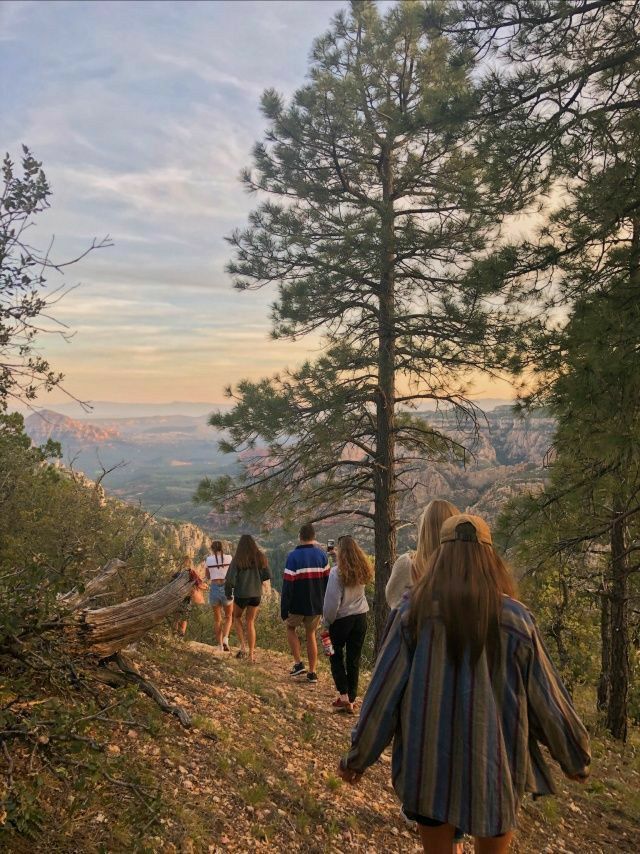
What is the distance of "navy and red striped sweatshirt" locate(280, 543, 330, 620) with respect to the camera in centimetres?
623

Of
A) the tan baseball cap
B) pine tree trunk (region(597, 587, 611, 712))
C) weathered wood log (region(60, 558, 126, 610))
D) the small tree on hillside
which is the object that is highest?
the small tree on hillside

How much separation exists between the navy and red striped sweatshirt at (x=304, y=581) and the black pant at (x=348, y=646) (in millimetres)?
768

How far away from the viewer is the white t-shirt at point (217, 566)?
7.96m

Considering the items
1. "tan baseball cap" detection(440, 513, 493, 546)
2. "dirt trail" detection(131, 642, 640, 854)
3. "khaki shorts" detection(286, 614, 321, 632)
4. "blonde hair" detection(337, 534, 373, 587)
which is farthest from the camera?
"khaki shorts" detection(286, 614, 321, 632)

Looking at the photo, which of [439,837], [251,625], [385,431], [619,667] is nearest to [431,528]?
[439,837]

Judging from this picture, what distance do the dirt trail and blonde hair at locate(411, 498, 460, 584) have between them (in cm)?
199

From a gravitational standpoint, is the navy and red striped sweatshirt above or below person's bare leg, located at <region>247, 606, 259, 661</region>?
above

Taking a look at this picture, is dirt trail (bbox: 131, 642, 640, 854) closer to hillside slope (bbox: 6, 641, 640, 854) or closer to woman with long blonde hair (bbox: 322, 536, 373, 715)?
hillside slope (bbox: 6, 641, 640, 854)

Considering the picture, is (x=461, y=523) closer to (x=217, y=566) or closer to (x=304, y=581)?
(x=304, y=581)

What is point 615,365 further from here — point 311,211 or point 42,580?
point 311,211

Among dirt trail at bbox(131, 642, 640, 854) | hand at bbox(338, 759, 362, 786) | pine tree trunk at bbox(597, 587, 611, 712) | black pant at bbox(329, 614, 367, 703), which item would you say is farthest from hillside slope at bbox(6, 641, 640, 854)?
pine tree trunk at bbox(597, 587, 611, 712)

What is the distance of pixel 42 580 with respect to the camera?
3018 millimetres

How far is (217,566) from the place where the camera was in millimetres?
7977

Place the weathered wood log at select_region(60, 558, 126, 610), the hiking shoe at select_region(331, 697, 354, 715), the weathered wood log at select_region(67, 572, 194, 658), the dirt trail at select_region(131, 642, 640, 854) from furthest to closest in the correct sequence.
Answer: the hiking shoe at select_region(331, 697, 354, 715), the weathered wood log at select_region(60, 558, 126, 610), the weathered wood log at select_region(67, 572, 194, 658), the dirt trail at select_region(131, 642, 640, 854)
